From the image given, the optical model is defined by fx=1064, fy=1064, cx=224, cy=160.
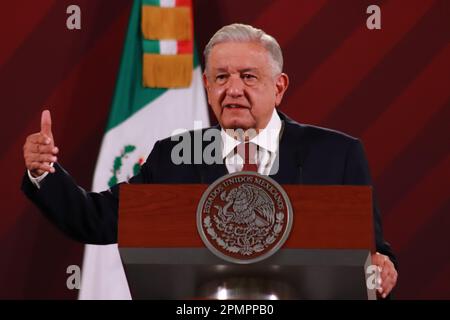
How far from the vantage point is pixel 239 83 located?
3.38 meters

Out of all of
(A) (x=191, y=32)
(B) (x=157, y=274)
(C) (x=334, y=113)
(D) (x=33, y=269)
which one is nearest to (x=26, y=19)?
(A) (x=191, y=32)

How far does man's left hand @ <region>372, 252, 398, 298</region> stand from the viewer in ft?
9.47

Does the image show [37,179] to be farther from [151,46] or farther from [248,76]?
[151,46]

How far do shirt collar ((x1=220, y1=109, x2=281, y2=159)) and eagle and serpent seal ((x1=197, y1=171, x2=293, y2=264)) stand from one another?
72cm

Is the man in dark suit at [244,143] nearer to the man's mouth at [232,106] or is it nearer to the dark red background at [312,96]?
the man's mouth at [232,106]

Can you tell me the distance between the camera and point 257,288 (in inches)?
103

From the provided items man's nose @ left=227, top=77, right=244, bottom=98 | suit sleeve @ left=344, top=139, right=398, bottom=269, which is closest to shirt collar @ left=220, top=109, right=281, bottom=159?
man's nose @ left=227, top=77, right=244, bottom=98

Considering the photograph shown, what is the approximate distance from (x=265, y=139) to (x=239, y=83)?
0.66 feet

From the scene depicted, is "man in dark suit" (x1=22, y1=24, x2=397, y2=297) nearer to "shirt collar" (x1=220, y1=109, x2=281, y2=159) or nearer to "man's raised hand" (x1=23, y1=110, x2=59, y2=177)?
"shirt collar" (x1=220, y1=109, x2=281, y2=159)

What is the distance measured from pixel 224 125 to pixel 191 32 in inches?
65.5

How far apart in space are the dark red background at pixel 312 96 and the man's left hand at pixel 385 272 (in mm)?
1988

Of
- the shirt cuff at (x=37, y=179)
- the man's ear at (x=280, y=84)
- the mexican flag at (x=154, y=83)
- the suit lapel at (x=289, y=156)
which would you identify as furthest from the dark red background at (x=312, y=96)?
the shirt cuff at (x=37, y=179)

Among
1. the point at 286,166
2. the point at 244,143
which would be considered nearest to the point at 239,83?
the point at 244,143
